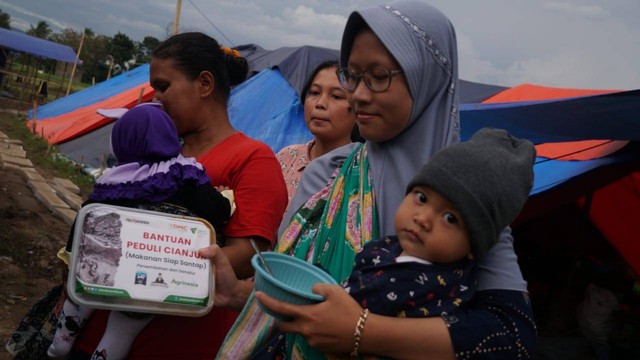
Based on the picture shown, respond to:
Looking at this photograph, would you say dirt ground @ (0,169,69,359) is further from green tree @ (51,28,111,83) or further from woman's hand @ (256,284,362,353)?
green tree @ (51,28,111,83)

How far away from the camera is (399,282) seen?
123 cm

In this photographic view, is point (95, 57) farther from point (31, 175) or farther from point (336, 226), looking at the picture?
point (336, 226)

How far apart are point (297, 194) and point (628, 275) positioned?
16.0 feet

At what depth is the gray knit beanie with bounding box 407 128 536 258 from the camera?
1.21m

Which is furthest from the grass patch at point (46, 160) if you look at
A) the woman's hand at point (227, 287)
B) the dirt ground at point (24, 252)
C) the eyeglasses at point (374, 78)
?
the eyeglasses at point (374, 78)

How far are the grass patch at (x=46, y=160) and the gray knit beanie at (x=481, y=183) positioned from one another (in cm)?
894

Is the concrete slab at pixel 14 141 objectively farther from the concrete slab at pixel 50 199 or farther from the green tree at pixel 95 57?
the green tree at pixel 95 57

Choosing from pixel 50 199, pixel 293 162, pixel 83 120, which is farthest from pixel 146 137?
pixel 83 120

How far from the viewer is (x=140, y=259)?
154 cm

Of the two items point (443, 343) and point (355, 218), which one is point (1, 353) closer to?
point (355, 218)

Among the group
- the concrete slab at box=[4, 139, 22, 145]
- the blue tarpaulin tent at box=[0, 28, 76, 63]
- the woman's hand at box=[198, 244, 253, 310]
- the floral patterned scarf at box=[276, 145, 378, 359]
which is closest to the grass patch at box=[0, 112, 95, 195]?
the concrete slab at box=[4, 139, 22, 145]

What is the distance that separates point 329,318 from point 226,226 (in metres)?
0.74

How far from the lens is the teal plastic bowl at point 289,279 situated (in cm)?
122

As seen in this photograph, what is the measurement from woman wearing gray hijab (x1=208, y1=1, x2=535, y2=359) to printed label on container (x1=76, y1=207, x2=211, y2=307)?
0.23 ft
